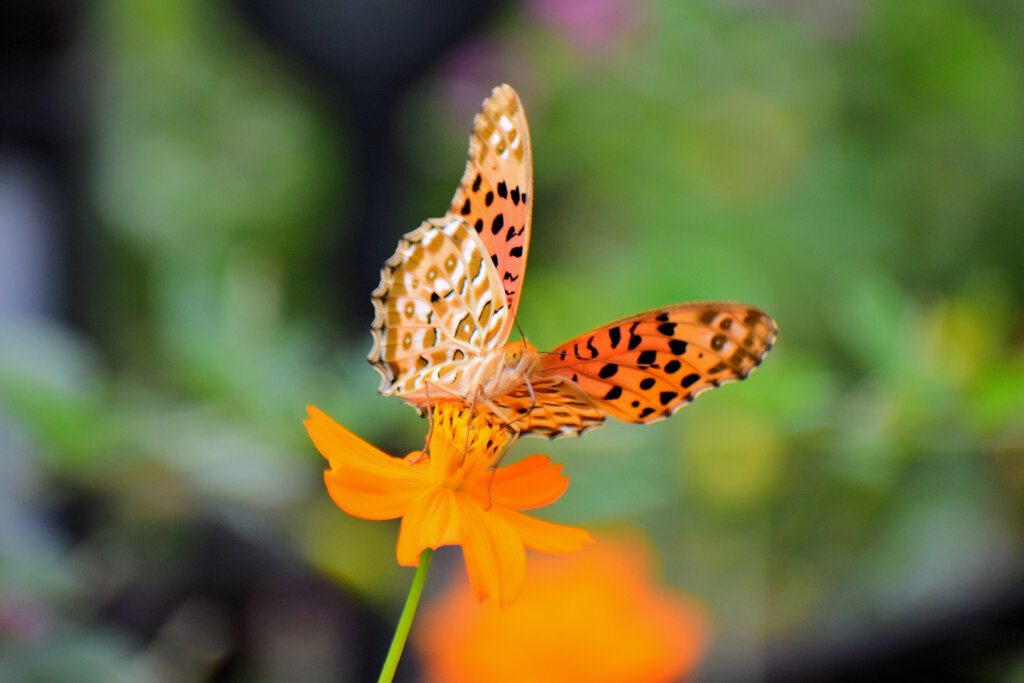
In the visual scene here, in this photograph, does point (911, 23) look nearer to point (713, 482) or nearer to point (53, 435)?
point (713, 482)

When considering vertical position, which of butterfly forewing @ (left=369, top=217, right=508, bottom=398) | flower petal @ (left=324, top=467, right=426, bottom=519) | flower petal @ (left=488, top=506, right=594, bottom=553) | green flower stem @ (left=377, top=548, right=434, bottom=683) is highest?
butterfly forewing @ (left=369, top=217, right=508, bottom=398)

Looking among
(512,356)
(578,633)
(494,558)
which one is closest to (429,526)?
(494,558)

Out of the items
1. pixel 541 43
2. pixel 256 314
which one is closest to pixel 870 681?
pixel 256 314

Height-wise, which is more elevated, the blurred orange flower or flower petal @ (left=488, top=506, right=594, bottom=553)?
flower petal @ (left=488, top=506, right=594, bottom=553)

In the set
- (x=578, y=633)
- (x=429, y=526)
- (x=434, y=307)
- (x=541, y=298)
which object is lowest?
(x=578, y=633)

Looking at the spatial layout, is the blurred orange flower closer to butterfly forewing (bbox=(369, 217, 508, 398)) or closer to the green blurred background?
the green blurred background

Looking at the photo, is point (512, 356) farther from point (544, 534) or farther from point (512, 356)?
point (544, 534)

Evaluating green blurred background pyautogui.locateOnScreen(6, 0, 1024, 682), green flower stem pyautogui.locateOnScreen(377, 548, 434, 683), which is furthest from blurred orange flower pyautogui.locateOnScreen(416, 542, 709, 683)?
green flower stem pyautogui.locateOnScreen(377, 548, 434, 683)
